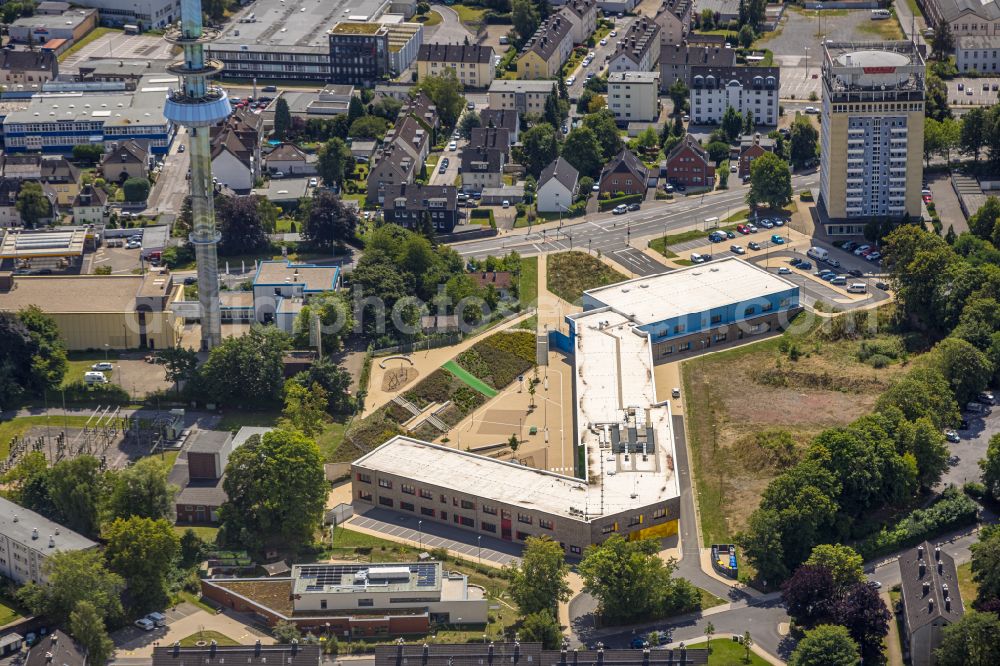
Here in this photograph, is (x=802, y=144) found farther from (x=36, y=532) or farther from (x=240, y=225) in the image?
(x=36, y=532)

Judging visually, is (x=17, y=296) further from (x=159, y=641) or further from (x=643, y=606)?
(x=643, y=606)

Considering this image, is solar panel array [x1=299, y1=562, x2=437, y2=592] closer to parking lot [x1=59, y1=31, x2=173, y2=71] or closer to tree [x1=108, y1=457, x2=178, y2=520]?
tree [x1=108, y1=457, x2=178, y2=520]

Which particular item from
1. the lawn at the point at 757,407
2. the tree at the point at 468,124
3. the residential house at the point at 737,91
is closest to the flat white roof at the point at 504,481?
the lawn at the point at 757,407

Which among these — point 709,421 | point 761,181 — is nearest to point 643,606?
point 709,421

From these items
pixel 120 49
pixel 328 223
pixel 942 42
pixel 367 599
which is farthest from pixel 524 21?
pixel 367 599

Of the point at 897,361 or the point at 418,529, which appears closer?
the point at 418,529

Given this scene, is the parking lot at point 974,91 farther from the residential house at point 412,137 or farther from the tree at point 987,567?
the tree at point 987,567
